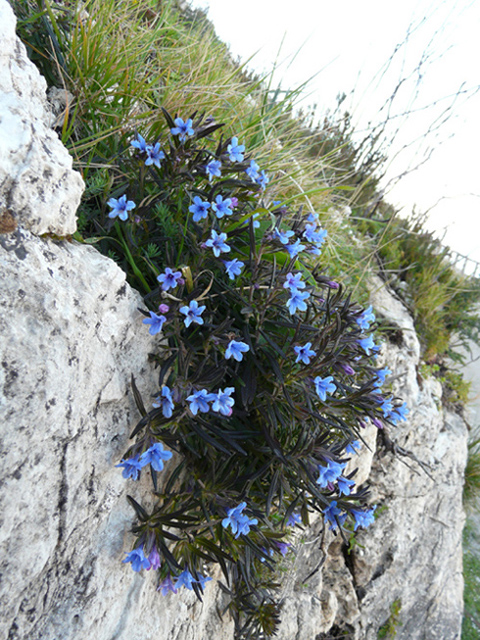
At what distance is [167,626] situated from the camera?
5.23ft

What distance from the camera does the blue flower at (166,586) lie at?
149 centimetres

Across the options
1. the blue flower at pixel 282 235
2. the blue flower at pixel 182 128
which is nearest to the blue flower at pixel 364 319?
the blue flower at pixel 282 235

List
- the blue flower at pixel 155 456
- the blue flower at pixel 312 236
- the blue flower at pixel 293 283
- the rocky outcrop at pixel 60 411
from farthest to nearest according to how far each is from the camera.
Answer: the blue flower at pixel 312 236 → the blue flower at pixel 293 283 → the blue flower at pixel 155 456 → the rocky outcrop at pixel 60 411

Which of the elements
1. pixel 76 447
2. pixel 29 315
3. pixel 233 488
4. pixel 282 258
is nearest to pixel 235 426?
pixel 233 488

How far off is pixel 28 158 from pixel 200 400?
86 centimetres

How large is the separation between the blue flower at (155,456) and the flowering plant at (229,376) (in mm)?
66

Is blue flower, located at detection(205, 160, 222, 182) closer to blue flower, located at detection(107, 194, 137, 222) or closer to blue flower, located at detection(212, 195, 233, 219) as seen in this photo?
blue flower, located at detection(212, 195, 233, 219)

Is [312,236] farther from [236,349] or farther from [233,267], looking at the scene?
[236,349]

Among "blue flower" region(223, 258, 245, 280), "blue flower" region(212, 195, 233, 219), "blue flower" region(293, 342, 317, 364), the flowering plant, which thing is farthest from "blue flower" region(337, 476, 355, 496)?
"blue flower" region(212, 195, 233, 219)

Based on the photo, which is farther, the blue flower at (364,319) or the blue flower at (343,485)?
the blue flower at (364,319)

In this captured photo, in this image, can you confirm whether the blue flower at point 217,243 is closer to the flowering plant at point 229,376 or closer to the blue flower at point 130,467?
the flowering plant at point 229,376

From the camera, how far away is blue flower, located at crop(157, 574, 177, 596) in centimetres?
149

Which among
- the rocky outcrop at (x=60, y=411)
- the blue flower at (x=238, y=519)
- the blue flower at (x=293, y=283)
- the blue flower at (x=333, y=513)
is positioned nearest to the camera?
the rocky outcrop at (x=60, y=411)

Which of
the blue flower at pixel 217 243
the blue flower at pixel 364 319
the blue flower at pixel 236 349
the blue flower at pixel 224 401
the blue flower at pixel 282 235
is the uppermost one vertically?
the blue flower at pixel 282 235
